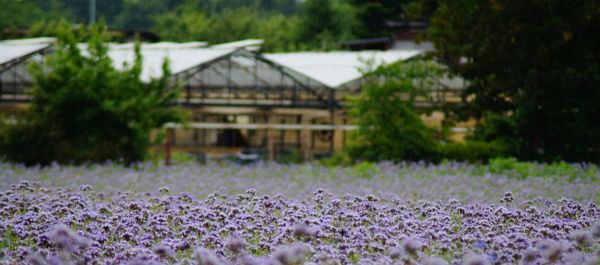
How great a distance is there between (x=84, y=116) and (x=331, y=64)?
1368 cm

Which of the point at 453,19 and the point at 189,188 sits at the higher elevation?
the point at 453,19

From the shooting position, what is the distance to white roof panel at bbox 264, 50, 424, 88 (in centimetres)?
2758

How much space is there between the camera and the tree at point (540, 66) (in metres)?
19.6

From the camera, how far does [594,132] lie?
19.7m

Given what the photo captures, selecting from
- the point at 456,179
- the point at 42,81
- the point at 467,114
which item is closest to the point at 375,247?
the point at 456,179

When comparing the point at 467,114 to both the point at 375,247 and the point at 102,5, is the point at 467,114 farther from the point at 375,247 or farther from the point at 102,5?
the point at 102,5

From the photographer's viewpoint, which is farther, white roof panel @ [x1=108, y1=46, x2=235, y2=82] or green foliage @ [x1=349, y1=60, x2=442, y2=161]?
white roof panel @ [x1=108, y1=46, x2=235, y2=82]

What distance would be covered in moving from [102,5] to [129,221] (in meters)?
71.0

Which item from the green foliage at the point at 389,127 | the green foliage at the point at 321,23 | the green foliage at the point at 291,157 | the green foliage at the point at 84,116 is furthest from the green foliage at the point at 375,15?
the green foliage at the point at 84,116

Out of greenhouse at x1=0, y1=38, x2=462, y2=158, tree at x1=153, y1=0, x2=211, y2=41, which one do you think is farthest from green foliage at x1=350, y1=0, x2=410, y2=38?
greenhouse at x1=0, y1=38, x2=462, y2=158

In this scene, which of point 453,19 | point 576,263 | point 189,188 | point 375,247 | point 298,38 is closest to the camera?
point 576,263

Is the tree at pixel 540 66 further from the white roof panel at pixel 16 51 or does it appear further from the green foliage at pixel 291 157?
the white roof panel at pixel 16 51

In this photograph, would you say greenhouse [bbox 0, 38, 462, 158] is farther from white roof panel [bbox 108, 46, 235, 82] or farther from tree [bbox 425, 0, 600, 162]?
tree [bbox 425, 0, 600, 162]

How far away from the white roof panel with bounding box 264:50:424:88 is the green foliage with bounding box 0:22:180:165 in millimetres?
8609
